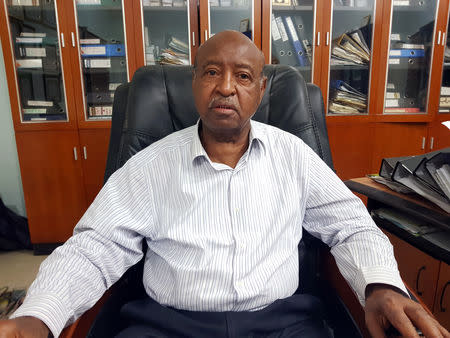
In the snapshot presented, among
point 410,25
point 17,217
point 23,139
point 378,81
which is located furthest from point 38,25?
point 410,25

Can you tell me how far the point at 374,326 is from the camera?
24.7 inches

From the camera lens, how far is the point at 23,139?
2.08 metres

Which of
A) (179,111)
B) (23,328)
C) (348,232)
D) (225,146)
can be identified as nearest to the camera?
(23,328)

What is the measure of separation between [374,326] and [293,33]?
2075mm

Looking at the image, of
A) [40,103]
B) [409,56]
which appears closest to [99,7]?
[40,103]

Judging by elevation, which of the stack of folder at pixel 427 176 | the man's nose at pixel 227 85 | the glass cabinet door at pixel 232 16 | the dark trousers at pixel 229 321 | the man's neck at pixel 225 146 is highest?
the glass cabinet door at pixel 232 16

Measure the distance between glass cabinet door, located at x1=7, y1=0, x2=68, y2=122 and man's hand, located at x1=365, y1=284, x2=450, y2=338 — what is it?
214 centimetres

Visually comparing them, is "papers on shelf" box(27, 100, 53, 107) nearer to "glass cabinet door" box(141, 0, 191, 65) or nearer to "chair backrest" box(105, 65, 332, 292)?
"glass cabinet door" box(141, 0, 191, 65)

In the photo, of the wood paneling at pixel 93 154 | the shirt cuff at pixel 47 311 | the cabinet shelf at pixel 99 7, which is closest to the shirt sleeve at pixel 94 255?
the shirt cuff at pixel 47 311

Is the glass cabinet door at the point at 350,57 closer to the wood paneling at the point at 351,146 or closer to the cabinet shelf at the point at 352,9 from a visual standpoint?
the cabinet shelf at the point at 352,9

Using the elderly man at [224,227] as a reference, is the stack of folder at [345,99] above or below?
above

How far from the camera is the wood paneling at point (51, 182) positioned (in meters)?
2.10

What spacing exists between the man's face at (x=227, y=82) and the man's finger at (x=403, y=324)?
568 mm

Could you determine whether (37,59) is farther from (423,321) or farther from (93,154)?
(423,321)
